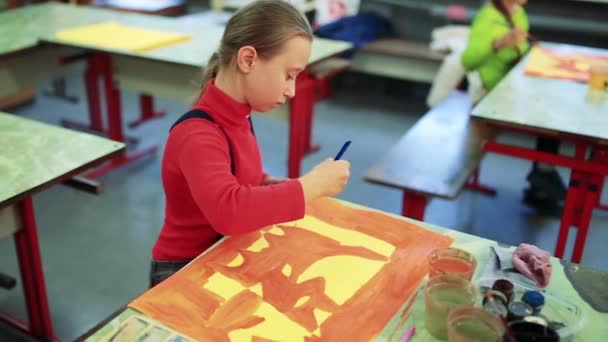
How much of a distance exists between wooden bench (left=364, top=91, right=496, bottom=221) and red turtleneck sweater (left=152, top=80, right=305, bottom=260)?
91cm

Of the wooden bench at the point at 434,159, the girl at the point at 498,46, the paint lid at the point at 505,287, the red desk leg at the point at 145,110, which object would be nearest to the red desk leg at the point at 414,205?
the wooden bench at the point at 434,159

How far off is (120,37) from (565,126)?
6.86 feet

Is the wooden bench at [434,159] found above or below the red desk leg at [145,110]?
above

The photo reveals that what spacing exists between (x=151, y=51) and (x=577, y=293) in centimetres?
220

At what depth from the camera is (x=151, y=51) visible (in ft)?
9.05

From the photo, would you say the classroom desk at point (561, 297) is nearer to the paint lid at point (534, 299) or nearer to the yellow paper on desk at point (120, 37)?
the paint lid at point (534, 299)

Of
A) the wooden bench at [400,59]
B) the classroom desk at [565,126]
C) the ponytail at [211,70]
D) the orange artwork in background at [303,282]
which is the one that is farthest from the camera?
the wooden bench at [400,59]

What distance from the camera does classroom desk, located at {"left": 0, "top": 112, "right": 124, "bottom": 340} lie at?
4.99 ft

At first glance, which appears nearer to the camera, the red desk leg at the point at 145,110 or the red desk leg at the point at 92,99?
the red desk leg at the point at 92,99

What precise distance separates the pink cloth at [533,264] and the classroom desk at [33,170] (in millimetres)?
1112

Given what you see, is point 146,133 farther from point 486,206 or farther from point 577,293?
point 577,293

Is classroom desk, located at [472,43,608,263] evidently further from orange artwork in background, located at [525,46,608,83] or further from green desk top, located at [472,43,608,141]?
orange artwork in background, located at [525,46,608,83]

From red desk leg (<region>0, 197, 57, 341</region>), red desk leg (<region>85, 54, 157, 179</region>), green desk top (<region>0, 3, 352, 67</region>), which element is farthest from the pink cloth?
red desk leg (<region>85, 54, 157, 179</region>)

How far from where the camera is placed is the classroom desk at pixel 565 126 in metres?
1.91
